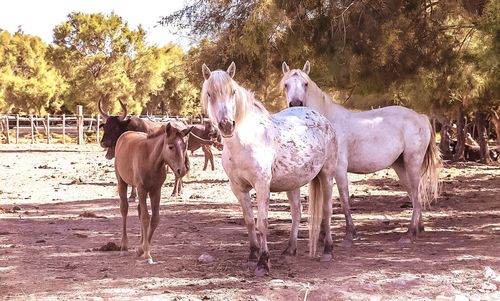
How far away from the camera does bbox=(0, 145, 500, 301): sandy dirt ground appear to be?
19.7ft

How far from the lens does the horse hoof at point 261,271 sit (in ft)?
21.4

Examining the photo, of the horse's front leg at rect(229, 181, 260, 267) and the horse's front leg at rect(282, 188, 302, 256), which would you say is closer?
the horse's front leg at rect(229, 181, 260, 267)

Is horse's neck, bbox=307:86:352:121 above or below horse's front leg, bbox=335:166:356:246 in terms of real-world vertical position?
above

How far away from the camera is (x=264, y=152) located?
6.83 m

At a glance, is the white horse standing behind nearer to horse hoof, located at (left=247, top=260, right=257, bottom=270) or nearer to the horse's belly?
the horse's belly

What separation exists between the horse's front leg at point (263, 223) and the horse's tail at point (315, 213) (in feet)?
3.77

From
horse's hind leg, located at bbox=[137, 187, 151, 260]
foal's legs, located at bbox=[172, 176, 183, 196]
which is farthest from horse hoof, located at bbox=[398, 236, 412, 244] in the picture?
foal's legs, located at bbox=[172, 176, 183, 196]

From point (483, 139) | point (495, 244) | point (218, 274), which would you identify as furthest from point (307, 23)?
point (483, 139)

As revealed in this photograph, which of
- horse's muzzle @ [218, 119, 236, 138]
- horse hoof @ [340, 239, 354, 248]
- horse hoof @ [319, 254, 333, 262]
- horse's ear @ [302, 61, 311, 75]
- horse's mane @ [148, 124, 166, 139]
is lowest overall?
horse hoof @ [340, 239, 354, 248]

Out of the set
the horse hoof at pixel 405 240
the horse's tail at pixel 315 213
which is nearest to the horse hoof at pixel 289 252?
the horse's tail at pixel 315 213

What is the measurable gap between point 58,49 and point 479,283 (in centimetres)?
4510

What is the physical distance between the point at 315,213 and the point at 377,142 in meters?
2.02

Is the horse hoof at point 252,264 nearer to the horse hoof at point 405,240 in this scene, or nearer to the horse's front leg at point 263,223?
the horse's front leg at point 263,223

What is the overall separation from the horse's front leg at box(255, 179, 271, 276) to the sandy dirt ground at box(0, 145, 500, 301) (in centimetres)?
12
